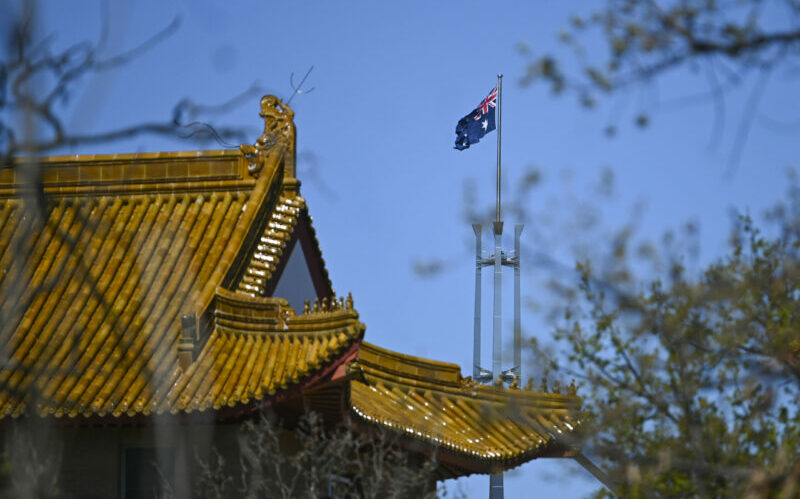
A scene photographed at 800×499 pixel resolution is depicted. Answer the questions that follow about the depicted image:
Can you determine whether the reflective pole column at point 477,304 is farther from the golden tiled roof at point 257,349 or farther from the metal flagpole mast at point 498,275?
the golden tiled roof at point 257,349

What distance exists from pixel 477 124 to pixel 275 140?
17963mm

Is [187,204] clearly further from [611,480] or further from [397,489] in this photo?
[611,480]

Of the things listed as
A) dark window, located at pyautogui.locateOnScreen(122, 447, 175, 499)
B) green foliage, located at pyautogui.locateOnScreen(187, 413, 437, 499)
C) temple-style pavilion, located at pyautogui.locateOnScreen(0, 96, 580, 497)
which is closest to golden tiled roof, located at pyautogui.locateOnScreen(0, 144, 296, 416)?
temple-style pavilion, located at pyautogui.locateOnScreen(0, 96, 580, 497)

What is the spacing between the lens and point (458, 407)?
53.5ft

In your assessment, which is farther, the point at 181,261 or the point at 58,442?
the point at 181,261

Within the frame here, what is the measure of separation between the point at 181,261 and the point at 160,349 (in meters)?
1.86

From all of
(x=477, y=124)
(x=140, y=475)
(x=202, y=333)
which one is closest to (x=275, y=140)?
(x=202, y=333)

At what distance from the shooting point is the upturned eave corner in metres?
16.3

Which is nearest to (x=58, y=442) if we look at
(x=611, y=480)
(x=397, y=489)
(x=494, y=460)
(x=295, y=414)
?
(x=295, y=414)

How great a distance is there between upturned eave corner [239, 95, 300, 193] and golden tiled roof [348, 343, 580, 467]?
250 cm

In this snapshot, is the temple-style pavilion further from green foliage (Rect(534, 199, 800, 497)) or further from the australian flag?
the australian flag

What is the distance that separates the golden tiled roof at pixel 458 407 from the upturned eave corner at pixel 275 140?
2.50 meters

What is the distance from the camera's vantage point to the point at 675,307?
29.3 ft

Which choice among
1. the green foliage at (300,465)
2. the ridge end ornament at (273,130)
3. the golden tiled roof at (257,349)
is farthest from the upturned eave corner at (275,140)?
the green foliage at (300,465)
